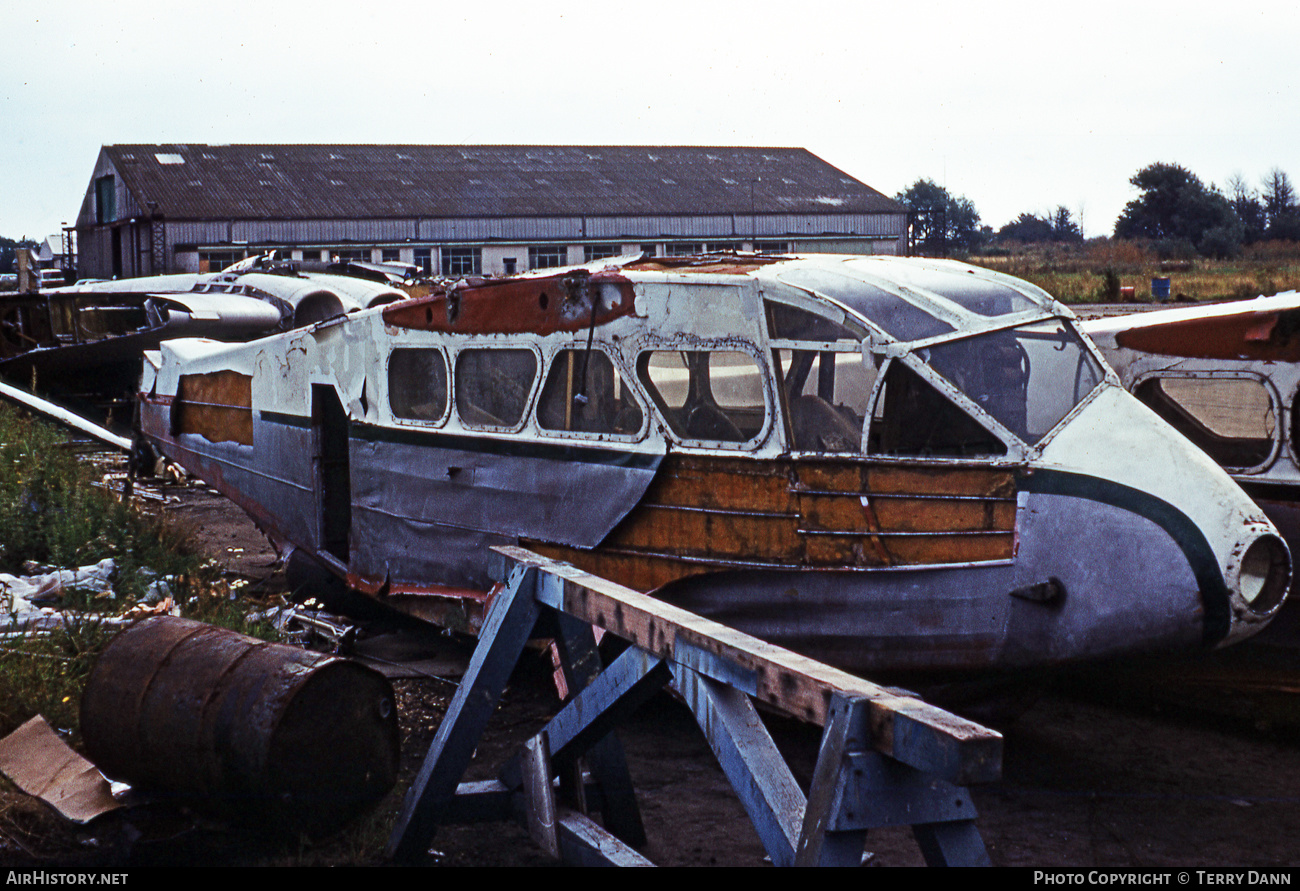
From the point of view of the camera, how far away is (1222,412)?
667 cm

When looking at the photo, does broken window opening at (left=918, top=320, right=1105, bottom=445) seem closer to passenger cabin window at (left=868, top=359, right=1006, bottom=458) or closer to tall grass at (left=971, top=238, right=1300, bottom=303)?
passenger cabin window at (left=868, top=359, right=1006, bottom=458)

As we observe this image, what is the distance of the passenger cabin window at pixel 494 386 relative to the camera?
22.9 ft

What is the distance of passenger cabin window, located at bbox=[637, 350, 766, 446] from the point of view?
6.12 meters

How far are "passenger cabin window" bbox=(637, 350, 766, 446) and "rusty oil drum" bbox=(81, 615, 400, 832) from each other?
2.18 metres

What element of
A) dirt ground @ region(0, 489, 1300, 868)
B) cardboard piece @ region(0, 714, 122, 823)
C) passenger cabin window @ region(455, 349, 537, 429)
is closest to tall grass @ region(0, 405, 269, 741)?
cardboard piece @ region(0, 714, 122, 823)

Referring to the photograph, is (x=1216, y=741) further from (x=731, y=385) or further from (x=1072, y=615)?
(x=731, y=385)

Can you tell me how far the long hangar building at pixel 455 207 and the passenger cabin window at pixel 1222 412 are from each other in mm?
34185

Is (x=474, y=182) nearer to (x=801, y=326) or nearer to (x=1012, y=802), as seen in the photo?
(x=801, y=326)

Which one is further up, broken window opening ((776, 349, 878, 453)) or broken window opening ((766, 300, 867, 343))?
broken window opening ((766, 300, 867, 343))

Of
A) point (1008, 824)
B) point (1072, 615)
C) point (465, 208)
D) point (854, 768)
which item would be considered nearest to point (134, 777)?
point (854, 768)

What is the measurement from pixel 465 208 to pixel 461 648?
37.3m

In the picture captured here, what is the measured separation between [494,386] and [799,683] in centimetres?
447

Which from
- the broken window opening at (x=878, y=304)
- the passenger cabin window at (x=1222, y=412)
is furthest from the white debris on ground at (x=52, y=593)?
the passenger cabin window at (x=1222, y=412)

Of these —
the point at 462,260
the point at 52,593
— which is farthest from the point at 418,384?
the point at 462,260
